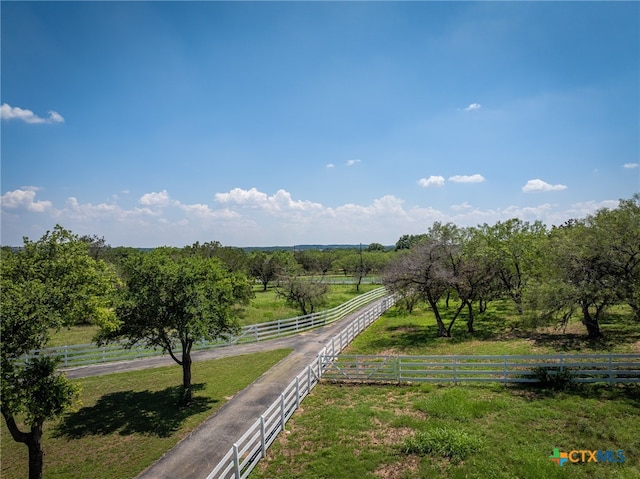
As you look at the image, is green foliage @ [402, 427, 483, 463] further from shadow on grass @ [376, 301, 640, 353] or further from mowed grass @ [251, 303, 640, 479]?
shadow on grass @ [376, 301, 640, 353]

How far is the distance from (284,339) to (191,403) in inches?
463

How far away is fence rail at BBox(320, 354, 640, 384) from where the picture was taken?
1520 centimetres

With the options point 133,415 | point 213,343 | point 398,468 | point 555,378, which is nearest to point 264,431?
point 398,468

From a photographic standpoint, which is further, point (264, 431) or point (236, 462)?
point (264, 431)

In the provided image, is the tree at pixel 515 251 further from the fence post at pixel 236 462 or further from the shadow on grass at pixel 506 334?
the fence post at pixel 236 462

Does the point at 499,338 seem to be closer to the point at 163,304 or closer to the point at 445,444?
the point at 445,444

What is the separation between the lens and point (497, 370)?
1599 cm

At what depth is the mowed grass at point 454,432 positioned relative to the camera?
9945 mm

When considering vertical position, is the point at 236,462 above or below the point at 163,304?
below

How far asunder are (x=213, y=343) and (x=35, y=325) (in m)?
17.3

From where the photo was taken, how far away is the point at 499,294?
98.9ft

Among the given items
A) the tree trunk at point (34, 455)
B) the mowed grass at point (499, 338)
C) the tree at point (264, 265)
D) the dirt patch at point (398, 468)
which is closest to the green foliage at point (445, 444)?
the dirt patch at point (398, 468)

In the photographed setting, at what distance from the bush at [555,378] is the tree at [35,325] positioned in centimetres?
1674

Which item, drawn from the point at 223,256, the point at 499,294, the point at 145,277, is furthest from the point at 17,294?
the point at 223,256
